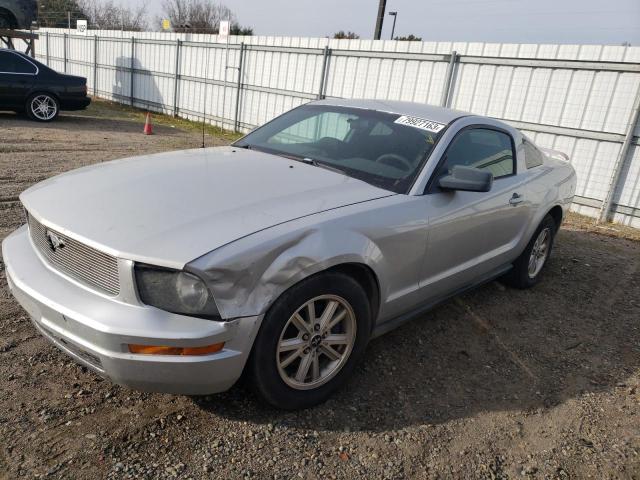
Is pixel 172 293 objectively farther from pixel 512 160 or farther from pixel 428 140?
pixel 512 160

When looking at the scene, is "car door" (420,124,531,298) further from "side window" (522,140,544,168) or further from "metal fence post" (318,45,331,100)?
"metal fence post" (318,45,331,100)

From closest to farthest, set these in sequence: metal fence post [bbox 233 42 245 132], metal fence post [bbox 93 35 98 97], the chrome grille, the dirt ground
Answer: the chrome grille < the dirt ground < metal fence post [bbox 233 42 245 132] < metal fence post [bbox 93 35 98 97]

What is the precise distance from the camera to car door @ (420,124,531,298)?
314cm

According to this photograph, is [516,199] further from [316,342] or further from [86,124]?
[86,124]

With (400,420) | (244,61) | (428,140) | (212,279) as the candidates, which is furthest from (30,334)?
(244,61)

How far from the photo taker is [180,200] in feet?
8.22

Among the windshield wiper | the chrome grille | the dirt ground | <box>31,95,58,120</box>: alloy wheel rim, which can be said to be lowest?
the dirt ground

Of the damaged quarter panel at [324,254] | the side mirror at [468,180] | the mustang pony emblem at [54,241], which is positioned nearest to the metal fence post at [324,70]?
the side mirror at [468,180]

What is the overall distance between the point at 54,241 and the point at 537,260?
13.6 ft

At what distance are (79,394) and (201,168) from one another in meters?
1.43

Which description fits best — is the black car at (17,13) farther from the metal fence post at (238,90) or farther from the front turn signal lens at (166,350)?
the front turn signal lens at (166,350)

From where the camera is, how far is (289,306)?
2.31m

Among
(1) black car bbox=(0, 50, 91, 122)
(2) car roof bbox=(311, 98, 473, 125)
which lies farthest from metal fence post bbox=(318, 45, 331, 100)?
(2) car roof bbox=(311, 98, 473, 125)

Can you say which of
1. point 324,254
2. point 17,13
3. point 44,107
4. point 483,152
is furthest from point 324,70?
point 17,13
